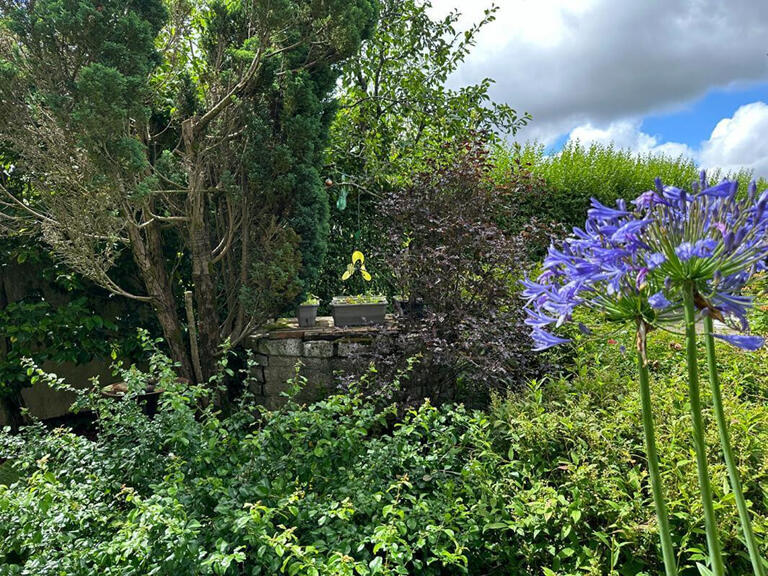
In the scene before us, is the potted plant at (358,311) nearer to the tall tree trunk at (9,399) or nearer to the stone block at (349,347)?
the stone block at (349,347)

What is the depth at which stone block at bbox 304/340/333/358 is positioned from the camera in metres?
4.93

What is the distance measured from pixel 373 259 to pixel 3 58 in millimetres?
3696

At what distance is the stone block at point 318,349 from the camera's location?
4926mm

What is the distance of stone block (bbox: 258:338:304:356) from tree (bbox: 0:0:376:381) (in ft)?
1.07

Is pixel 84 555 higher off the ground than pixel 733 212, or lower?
lower

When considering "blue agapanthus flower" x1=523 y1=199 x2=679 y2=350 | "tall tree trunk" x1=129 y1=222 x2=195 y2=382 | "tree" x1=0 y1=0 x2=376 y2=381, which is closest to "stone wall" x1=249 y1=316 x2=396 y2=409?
"tree" x1=0 y1=0 x2=376 y2=381

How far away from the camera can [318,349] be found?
4934 millimetres

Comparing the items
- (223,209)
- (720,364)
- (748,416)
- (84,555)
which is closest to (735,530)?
(748,416)

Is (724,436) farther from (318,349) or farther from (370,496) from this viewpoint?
(318,349)

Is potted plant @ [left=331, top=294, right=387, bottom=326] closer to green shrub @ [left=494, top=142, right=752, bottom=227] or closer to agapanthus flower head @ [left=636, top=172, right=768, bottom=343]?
green shrub @ [left=494, top=142, right=752, bottom=227]

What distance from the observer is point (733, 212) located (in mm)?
1127

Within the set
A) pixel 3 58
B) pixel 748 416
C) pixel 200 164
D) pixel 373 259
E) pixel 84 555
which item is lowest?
pixel 84 555

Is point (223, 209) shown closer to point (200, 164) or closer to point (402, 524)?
point (200, 164)

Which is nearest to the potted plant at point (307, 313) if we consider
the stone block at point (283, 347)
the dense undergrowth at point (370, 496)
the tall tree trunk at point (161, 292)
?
the stone block at point (283, 347)
